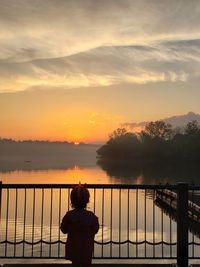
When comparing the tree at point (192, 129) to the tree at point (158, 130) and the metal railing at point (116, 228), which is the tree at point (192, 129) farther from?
the metal railing at point (116, 228)

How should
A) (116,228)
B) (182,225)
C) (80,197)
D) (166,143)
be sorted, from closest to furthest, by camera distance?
(80,197)
(182,225)
(116,228)
(166,143)

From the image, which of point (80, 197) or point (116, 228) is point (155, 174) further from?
point (80, 197)

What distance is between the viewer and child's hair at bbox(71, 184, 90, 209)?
587 centimetres

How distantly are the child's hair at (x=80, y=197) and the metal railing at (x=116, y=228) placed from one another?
2018mm

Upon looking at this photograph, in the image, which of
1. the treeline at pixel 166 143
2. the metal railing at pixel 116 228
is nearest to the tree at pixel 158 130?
the treeline at pixel 166 143

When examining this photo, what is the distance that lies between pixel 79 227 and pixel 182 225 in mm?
2940

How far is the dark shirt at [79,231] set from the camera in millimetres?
5906

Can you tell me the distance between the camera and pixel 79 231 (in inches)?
234

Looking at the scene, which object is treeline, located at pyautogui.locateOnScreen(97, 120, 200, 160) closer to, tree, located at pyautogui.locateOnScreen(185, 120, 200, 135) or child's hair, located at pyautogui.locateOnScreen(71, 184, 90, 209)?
tree, located at pyautogui.locateOnScreen(185, 120, 200, 135)

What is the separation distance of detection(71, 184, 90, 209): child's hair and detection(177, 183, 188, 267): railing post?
9.08 feet

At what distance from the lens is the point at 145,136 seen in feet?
604

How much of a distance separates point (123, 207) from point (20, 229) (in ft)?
51.8

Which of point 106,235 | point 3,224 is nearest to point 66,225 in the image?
point 106,235

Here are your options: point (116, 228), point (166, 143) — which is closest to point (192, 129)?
point (166, 143)
